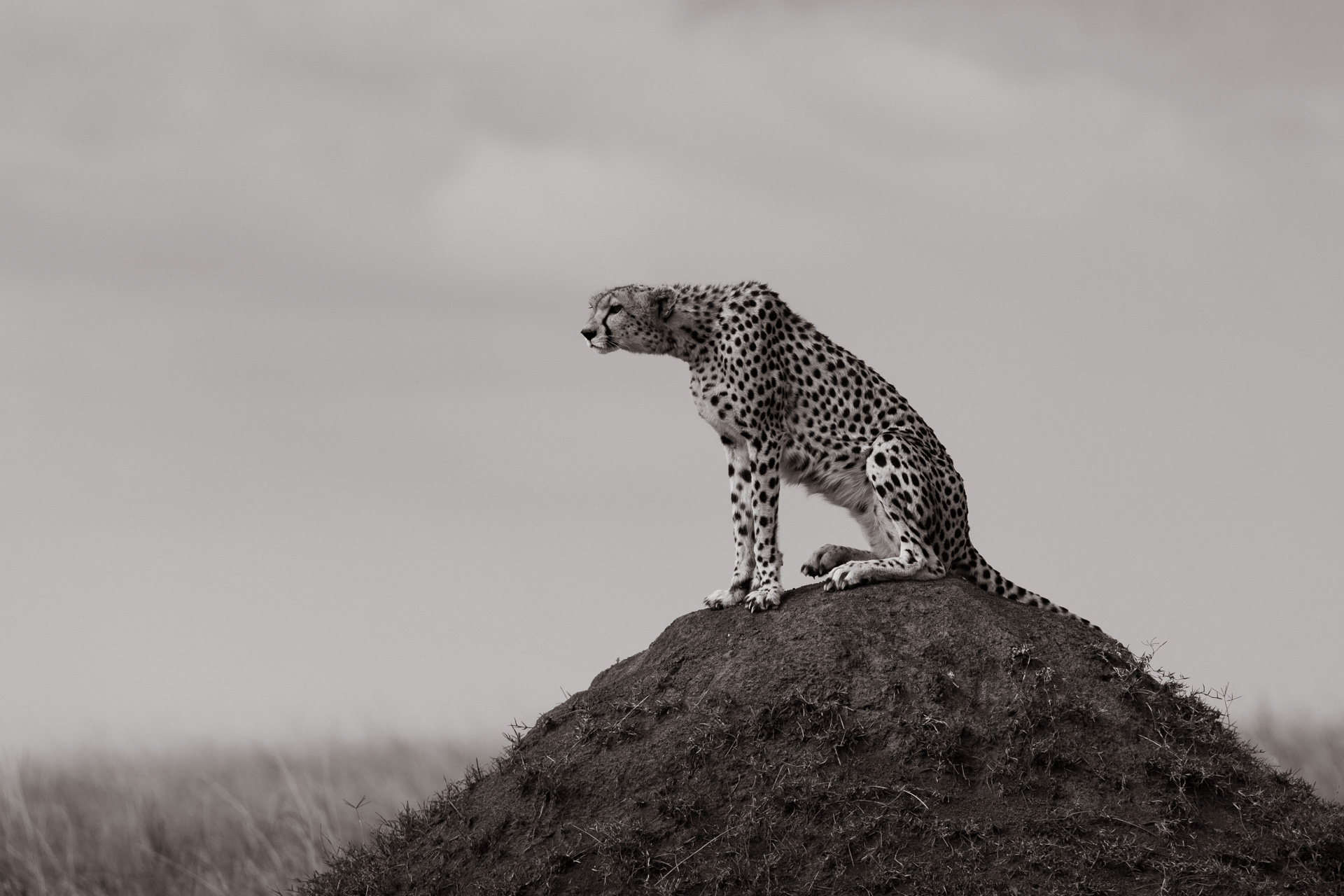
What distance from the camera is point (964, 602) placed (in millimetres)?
7996

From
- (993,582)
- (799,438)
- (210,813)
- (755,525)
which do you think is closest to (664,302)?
(799,438)

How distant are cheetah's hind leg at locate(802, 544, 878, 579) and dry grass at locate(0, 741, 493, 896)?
487cm

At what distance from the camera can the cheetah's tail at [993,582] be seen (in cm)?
876

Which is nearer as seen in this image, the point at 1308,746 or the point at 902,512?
the point at 902,512

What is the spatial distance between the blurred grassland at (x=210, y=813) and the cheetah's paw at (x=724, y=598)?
3364 mm

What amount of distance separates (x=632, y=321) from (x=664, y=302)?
0.27 metres

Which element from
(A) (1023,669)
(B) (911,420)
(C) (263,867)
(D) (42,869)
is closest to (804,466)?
(B) (911,420)

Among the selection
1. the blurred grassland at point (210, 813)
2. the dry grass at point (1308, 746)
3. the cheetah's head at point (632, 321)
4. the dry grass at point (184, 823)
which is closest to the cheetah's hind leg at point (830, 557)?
the cheetah's head at point (632, 321)

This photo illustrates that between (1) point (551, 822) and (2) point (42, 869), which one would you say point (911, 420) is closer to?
(1) point (551, 822)

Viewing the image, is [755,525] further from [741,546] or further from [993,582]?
[993,582]

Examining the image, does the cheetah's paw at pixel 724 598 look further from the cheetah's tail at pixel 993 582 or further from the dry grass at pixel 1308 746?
the dry grass at pixel 1308 746

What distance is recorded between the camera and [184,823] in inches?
577

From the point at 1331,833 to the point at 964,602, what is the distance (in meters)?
2.49

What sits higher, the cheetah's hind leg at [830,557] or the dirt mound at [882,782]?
the cheetah's hind leg at [830,557]
